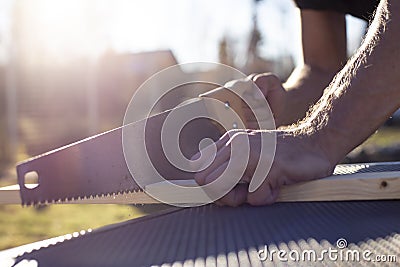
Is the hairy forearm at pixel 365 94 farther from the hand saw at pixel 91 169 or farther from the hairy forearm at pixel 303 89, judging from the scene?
the hairy forearm at pixel 303 89

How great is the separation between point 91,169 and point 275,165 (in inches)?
19.6

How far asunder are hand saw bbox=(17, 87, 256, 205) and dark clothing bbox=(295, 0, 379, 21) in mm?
959

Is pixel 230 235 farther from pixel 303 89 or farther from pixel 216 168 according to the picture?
pixel 303 89

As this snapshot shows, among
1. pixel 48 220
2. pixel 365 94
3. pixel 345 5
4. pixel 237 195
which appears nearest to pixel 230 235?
pixel 237 195

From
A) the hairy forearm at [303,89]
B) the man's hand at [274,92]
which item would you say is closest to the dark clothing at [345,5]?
the hairy forearm at [303,89]

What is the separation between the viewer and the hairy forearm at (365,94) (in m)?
1.26

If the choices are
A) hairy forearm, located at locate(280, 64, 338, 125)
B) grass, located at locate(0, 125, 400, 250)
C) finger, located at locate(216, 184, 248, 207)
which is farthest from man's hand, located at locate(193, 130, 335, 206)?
grass, located at locate(0, 125, 400, 250)

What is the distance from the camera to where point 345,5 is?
7.52 ft

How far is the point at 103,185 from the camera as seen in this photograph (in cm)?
147

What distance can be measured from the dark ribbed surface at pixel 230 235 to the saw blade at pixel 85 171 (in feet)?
0.49

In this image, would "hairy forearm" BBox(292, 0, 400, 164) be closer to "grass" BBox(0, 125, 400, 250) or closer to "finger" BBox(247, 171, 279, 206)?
"finger" BBox(247, 171, 279, 206)

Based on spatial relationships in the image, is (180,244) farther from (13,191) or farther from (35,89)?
(35,89)

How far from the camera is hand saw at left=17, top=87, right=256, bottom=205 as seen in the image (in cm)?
143

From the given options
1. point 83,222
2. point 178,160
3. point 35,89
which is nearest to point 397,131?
point 35,89
